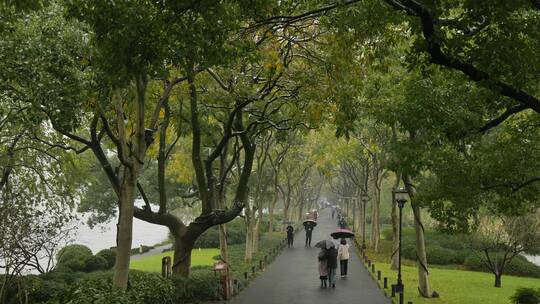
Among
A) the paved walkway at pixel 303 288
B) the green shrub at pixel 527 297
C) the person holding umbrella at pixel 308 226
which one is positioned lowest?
the paved walkway at pixel 303 288

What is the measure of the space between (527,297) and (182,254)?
33.5 ft

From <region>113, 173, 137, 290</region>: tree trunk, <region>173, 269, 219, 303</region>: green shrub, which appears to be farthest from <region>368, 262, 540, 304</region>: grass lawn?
<region>113, 173, 137, 290</region>: tree trunk

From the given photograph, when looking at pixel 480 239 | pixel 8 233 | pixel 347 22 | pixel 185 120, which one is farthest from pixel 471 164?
pixel 480 239

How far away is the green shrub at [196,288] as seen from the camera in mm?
15688

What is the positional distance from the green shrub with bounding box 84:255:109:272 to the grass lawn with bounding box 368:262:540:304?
14.0 meters

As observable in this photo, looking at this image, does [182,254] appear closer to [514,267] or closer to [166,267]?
[166,267]

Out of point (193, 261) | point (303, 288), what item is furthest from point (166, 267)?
point (193, 261)

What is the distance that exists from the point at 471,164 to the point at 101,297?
313 inches

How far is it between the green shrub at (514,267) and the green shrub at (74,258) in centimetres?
2022

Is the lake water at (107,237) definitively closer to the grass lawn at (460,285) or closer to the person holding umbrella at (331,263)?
the grass lawn at (460,285)

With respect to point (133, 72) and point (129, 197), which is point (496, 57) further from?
point (129, 197)

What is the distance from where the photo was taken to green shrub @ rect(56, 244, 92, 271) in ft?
91.3

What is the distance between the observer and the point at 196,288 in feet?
53.7

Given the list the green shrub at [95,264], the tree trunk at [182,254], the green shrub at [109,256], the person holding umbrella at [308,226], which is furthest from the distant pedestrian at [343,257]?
the green shrub at [109,256]
